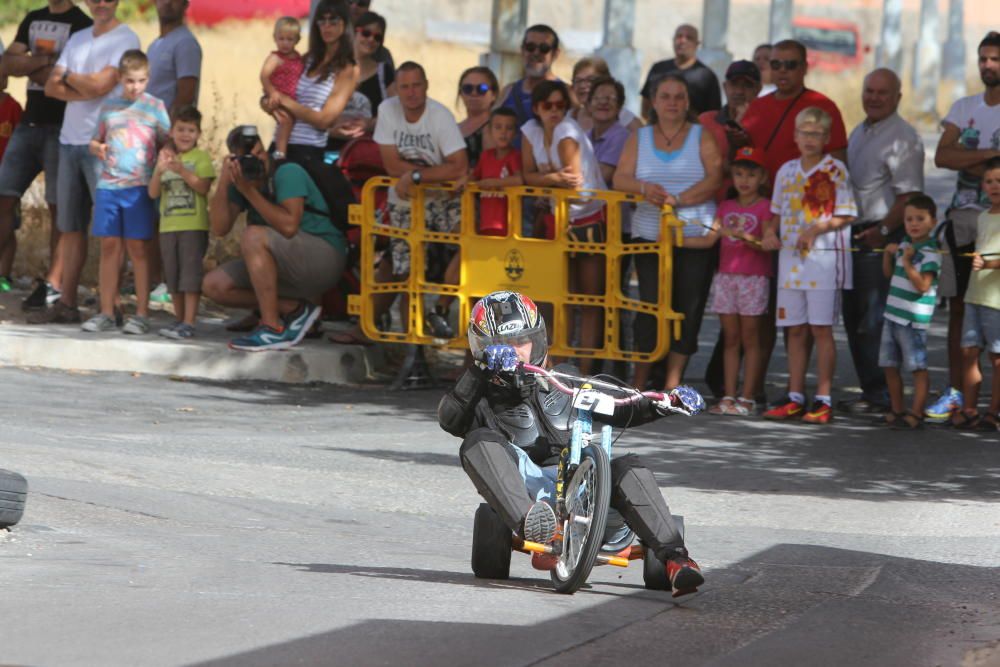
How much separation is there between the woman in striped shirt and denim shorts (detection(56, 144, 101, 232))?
4071 mm

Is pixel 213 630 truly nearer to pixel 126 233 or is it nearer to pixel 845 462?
pixel 845 462

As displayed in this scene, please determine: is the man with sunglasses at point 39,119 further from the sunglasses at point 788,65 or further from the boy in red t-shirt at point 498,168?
the sunglasses at point 788,65

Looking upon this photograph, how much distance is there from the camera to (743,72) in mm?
13469

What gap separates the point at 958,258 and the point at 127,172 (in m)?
5.86

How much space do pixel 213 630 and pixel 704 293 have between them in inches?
276

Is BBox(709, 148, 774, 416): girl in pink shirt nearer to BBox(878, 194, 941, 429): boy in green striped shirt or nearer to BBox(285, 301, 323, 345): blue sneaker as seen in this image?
BBox(878, 194, 941, 429): boy in green striped shirt

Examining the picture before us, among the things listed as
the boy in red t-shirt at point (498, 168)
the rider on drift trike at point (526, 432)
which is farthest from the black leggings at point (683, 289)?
the rider on drift trike at point (526, 432)

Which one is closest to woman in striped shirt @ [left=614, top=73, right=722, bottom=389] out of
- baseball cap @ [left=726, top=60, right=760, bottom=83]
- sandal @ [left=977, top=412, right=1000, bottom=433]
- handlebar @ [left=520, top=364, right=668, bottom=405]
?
baseball cap @ [left=726, top=60, right=760, bottom=83]

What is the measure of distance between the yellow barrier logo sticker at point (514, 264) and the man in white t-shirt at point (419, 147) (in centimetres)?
55

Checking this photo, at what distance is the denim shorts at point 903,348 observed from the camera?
11.8 metres

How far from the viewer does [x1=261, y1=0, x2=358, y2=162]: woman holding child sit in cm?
1352

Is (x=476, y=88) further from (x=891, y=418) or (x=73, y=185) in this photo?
(x=891, y=418)

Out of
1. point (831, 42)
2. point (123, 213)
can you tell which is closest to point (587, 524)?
point (123, 213)

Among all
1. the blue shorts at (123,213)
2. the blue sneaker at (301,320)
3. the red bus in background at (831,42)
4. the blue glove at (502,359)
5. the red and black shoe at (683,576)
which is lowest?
the red and black shoe at (683,576)
